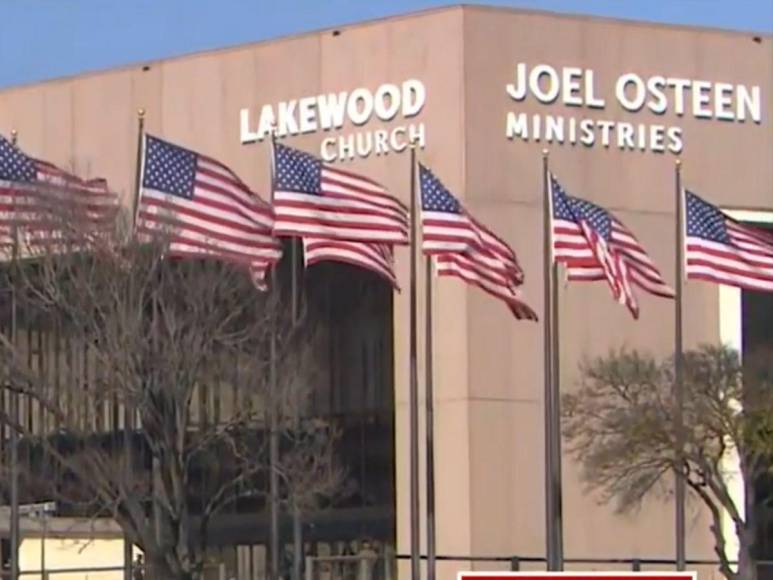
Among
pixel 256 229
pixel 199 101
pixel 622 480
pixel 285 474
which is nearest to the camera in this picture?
pixel 256 229

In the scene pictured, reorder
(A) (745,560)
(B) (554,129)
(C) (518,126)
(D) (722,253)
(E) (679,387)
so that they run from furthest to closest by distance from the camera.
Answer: (B) (554,129), (C) (518,126), (A) (745,560), (E) (679,387), (D) (722,253)

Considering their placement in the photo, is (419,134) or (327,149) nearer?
(419,134)

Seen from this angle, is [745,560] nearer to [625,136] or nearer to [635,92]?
[625,136]

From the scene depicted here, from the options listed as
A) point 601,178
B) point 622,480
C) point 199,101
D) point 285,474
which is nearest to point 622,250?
point 285,474

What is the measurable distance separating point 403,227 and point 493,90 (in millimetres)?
16564

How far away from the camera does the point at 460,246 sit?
38312 mm

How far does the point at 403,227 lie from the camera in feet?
124

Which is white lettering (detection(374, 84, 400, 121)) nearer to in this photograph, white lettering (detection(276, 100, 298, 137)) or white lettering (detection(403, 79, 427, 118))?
white lettering (detection(403, 79, 427, 118))

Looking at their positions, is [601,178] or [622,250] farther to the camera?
[601,178]

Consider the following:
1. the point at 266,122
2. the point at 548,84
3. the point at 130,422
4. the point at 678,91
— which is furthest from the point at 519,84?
the point at 130,422

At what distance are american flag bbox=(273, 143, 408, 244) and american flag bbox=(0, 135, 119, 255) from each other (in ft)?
11.8

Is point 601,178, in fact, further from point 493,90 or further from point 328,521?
point 328,521

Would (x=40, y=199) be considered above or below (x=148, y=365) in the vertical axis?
above

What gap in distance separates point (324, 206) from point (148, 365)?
5.23 meters
